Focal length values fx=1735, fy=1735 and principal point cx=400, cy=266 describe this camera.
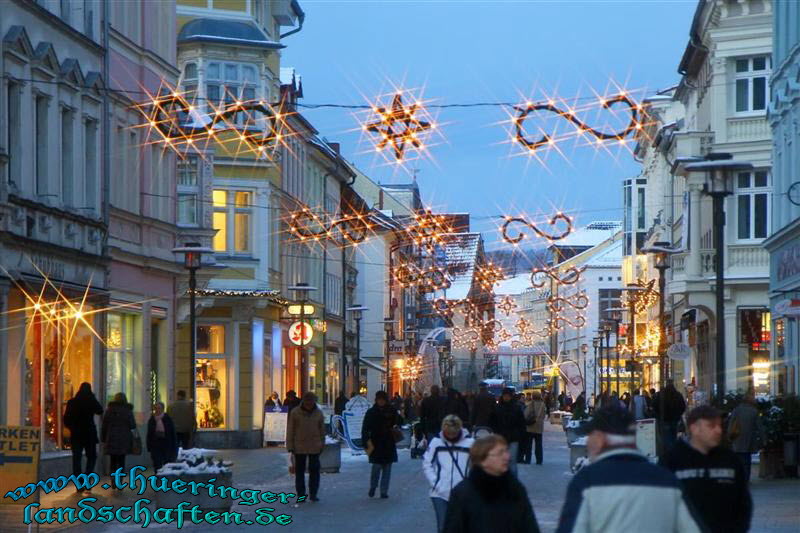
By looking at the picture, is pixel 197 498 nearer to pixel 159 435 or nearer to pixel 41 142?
pixel 159 435

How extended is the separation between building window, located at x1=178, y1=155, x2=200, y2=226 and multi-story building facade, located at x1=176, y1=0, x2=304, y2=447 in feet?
12.4

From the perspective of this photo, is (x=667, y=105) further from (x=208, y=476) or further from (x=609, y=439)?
(x=609, y=439)

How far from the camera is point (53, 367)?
1180 inches

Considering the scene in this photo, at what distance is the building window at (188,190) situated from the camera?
4375cm

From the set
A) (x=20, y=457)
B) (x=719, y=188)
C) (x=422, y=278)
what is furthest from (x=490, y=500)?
(x=422, y=278)

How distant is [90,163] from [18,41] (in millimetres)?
5441

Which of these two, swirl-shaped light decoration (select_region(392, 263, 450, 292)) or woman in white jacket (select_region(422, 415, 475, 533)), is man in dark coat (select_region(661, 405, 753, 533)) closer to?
woman in white jacket (select_region(422, 415, 475, 533))

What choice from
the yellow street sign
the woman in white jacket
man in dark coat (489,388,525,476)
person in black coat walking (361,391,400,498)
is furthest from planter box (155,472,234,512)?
man in dark coat (489,388,525,476)

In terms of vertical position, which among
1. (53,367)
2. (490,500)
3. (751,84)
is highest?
(751,84)

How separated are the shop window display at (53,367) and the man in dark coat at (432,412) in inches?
273

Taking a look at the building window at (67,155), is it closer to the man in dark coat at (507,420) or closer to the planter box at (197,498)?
the man in dark coat at (507,420)

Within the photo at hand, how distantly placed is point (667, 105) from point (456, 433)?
67.1 m

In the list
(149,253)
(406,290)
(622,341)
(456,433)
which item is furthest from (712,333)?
(406,290)

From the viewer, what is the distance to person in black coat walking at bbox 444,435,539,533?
365 inches
